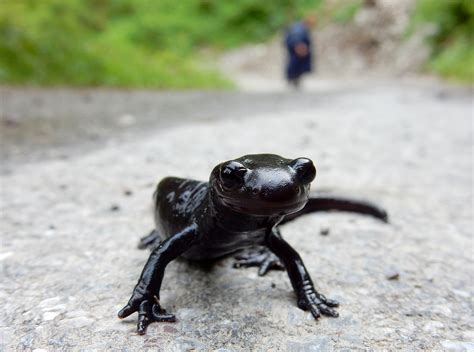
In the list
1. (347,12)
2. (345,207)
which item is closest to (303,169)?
(345,207)

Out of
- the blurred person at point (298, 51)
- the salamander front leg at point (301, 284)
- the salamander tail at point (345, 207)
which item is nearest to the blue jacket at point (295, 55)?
the blurred person at point (298, 51)

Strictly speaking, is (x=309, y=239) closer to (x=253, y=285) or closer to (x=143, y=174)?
(x=253, y=285)

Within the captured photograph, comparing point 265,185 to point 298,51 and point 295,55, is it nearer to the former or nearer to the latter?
point 298,51

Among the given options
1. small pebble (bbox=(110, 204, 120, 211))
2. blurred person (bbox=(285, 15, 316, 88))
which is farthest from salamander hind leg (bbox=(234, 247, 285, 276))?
blurred person (bbox=(285, 15, 316, 88))

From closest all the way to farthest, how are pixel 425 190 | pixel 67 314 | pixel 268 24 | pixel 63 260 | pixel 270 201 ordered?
pixel 270 201
pixel 67 314
pixel 63 260
pixel 425 190
pixel 268 24

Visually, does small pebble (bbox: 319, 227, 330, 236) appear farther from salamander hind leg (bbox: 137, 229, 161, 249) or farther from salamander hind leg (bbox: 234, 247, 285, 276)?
salamander hind leg (bbox: 137, 229, 161, 249)

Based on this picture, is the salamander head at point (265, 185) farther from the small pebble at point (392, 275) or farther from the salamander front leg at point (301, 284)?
the small pebble at point (392, 275)

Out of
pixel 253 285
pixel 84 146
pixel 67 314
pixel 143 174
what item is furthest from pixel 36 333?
pixel 84 146
